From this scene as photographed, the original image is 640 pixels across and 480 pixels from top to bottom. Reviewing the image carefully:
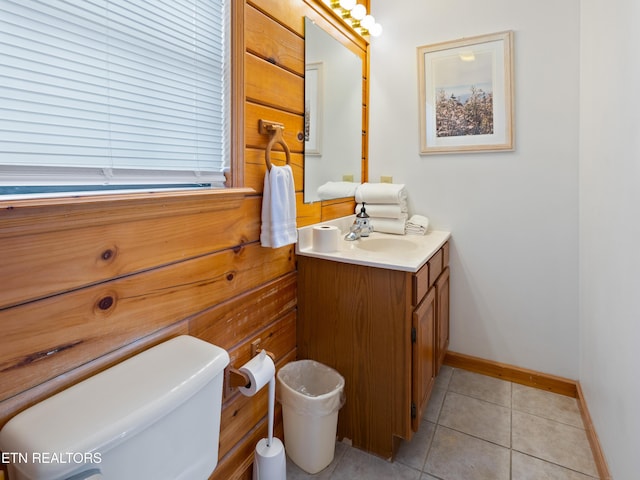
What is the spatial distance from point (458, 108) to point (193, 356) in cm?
193

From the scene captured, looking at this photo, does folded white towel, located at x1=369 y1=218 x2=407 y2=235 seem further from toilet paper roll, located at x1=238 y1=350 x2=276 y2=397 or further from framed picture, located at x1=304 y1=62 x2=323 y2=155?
toilet paper roll, located at x1=238 y1=350 x2=276 y2=397

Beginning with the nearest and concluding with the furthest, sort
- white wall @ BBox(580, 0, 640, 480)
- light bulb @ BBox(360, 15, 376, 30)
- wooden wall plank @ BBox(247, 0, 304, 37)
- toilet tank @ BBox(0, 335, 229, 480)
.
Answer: toilet tank @ BBox(0, 335, 229, 480), white wall @ BBox(580, 0, 640, 480), wooden wall plank @ BBox(247, 0, 304, 37), light bulb @ BBox(360, 15, 376, 30)

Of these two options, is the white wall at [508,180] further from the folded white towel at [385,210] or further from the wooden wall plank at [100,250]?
the wooden wall plank at [100,250]

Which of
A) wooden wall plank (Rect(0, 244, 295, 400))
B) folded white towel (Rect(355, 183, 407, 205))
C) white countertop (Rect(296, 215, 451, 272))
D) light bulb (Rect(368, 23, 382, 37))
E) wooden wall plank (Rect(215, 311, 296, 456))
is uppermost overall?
light bulb (Rect(368, 23, 382, 37))

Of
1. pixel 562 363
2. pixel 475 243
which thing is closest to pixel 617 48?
pixel 475 243

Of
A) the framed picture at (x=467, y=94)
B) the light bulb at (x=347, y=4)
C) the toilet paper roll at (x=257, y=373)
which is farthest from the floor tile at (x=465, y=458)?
the light bulb at (x=347, y=4)

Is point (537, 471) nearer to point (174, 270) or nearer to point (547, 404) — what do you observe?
point (547, 404)

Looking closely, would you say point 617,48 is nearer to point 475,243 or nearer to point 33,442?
point 475,243

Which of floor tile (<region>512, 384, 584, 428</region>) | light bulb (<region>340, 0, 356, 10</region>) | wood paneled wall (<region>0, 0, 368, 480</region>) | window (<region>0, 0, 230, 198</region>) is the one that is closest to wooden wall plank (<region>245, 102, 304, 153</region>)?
wood paneled wall (<region>0, 0, 368, 480</region>)

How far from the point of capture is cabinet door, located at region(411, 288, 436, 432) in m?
1.43

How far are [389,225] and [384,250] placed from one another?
18 cm

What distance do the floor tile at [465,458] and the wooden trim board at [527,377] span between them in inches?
17.3

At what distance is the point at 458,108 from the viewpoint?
203cm

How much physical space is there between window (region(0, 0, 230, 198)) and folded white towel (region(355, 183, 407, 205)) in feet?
3.65
